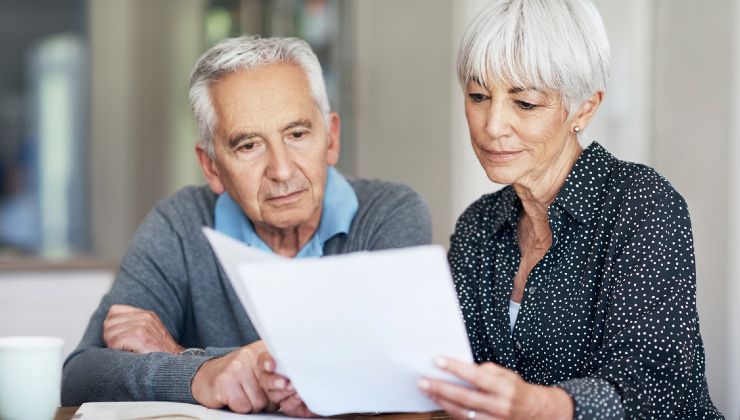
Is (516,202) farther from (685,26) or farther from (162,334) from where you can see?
(685,26)

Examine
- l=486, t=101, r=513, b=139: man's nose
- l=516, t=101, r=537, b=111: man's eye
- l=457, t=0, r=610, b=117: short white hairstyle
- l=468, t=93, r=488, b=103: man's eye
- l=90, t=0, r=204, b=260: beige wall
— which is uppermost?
l=457, t=0, r=610, b=117: short white hairstyle

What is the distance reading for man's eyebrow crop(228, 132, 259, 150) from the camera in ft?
6.16

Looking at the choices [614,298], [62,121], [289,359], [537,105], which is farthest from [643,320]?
[62,121]

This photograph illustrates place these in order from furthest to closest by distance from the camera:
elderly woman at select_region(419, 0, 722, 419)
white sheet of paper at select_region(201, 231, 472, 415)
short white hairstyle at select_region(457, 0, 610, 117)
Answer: short white hairstyle at select_region(457, 0, 610, 117) → elderly woman at select_region(419, 0, 722, 419) → white sheet of paper at select_region(201, 231, 472, 415)

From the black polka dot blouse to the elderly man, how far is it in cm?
29

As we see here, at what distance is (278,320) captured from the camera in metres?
1.14

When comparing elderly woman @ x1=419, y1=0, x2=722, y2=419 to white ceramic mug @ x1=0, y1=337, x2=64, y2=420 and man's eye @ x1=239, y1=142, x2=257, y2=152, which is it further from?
white ceramic mug @ x1=0, y1=337, x2=64, y2=420

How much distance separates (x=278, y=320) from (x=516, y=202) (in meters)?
0.73

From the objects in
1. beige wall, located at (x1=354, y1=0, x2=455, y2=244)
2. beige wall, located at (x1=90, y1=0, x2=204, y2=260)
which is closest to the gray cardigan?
beige wall, located at (x1=354, y1=0, x2=455, y2=244)

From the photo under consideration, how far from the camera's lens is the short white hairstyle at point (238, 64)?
1902 millimetres

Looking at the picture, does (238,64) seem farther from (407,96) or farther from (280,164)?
(407,96)

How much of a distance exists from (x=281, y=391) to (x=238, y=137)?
2.18 ft

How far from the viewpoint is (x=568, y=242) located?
159 cm

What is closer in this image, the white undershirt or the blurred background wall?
the white undershirt
